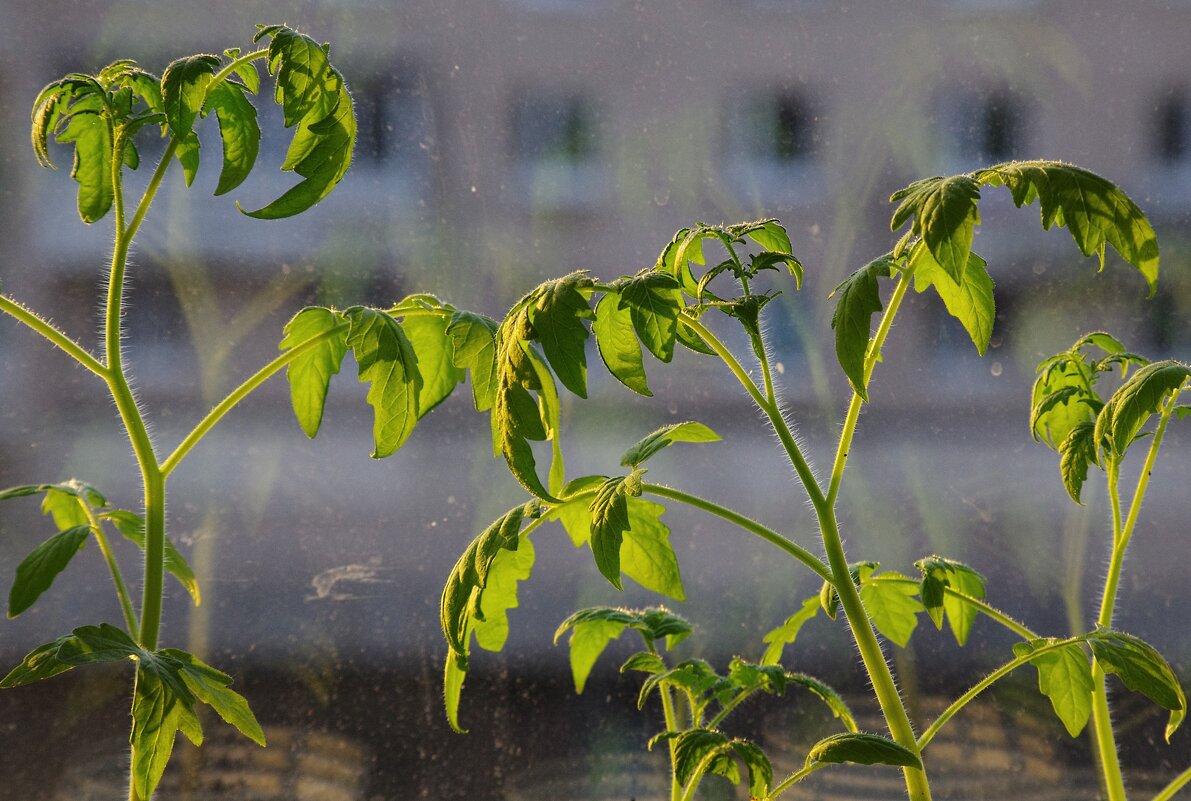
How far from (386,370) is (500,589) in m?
0.18

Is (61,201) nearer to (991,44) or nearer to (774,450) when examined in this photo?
(774,450)

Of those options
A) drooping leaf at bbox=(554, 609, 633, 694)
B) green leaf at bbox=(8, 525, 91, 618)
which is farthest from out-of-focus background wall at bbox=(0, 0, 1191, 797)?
green leaf at bbox=(8, 525, 91, 618)

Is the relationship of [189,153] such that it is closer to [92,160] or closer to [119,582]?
[92,160]

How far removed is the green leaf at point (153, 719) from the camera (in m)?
0.58

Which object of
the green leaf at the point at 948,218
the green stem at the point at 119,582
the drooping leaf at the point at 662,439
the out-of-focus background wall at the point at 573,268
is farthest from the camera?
the out-of-focus background wall at the point at 573,268

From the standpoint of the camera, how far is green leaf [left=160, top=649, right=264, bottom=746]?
1.96 feet

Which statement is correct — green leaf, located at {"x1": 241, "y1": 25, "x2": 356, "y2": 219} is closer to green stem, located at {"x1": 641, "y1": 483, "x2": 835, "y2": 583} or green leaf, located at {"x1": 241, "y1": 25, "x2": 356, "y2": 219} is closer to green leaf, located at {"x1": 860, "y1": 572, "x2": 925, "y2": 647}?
green stem, located at {"x1": 641, "y1": 483, "x2": 835, "y2": 583}

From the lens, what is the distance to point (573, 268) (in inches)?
46.8

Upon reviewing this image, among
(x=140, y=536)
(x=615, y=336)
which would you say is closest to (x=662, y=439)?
(x=615, y=336)

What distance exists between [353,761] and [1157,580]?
956 millimetres

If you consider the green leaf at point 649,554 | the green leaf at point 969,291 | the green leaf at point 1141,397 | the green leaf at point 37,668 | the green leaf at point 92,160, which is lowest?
the green leaf at point 37,668

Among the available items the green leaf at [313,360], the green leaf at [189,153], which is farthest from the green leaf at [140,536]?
the green leaf at [189,153]

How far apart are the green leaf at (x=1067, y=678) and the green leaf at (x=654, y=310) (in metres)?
0.33

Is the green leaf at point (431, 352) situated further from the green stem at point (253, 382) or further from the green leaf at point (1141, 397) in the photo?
the green leaf at point (1141, 397)
